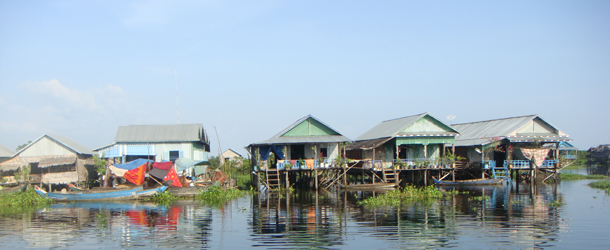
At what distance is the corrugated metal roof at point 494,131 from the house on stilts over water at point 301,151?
12157mm

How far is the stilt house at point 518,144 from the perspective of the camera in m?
35.4

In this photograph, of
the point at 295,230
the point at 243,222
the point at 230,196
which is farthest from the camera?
the point at 230,196

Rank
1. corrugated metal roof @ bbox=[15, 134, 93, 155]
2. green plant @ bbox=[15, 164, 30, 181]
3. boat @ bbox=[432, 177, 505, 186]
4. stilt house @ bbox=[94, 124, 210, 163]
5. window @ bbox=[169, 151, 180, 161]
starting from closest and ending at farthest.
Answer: green plant @ bbox=[15, 164, 30, 181] → boat @ bbox=[432, 177, 505, 186] → corrugated metal roof @ bbox=[15, 134, 93, 155] → stilt house @ bbox=[94, 124, 210, 163] → window @ bbox=[169, 151, 180, 161]

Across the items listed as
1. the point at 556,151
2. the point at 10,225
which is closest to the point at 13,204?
the point at 10,225

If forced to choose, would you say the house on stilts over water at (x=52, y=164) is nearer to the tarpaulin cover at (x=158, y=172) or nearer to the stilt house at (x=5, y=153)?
the stilt house at (x=5, y=153)

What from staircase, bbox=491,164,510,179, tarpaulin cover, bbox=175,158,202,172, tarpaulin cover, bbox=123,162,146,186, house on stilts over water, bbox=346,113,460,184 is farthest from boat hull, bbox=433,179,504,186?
tarpaulin cover, bbox=123,162,146,186

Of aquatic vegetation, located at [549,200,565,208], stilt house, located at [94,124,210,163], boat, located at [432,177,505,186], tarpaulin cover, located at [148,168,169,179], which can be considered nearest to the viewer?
aquatic vegetation, located at [549,200,565,208]

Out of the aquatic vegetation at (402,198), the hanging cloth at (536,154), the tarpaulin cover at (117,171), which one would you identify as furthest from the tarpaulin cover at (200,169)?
the hanging cloth at (536,154)

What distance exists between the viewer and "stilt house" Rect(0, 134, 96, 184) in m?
32.0

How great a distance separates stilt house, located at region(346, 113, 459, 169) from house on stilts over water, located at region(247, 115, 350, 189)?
265 cm

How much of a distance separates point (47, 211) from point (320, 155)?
17.1 meters

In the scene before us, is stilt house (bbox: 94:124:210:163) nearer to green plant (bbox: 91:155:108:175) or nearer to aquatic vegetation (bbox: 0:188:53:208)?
green plant (bbox: 91:155:108:175)

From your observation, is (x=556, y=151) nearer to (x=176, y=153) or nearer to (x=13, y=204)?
(x=176, y=153)

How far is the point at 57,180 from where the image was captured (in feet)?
103
